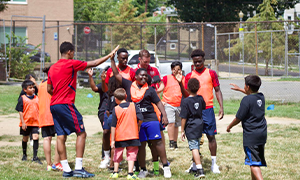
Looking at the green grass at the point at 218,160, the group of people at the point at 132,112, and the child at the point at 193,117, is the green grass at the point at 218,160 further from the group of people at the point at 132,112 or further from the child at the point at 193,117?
the child at the point at 193,117

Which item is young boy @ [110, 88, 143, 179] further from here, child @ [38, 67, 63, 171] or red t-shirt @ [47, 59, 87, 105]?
child @ [38, 67, 63, 171]

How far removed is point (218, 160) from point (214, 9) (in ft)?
108

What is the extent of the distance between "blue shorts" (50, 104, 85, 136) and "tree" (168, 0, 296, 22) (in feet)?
112

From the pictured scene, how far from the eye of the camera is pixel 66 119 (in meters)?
6.33

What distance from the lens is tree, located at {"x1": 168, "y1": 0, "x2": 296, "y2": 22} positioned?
130 ft

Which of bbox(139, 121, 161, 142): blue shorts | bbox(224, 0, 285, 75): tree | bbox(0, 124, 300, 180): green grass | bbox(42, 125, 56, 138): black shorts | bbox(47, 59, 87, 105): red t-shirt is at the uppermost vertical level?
bbox(224, 0, 285, 75): tree

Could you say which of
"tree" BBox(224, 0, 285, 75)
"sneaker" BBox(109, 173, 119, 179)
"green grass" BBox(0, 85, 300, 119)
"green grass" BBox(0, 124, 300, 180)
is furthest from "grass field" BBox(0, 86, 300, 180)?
"tree" BBox(224, 0, 285, 75)

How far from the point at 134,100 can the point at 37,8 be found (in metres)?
29.6

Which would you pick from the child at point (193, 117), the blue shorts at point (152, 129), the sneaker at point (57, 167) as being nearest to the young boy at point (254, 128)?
the child at point (193, 117)

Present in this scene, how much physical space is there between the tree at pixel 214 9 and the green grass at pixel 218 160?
30438 millimetres

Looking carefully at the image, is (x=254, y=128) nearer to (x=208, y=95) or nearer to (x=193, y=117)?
(x=193, y=117)

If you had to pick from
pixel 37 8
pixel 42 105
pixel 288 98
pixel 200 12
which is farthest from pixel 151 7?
pixel 42 105

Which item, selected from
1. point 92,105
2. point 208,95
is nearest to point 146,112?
point 208,95

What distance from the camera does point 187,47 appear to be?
21453 mm
